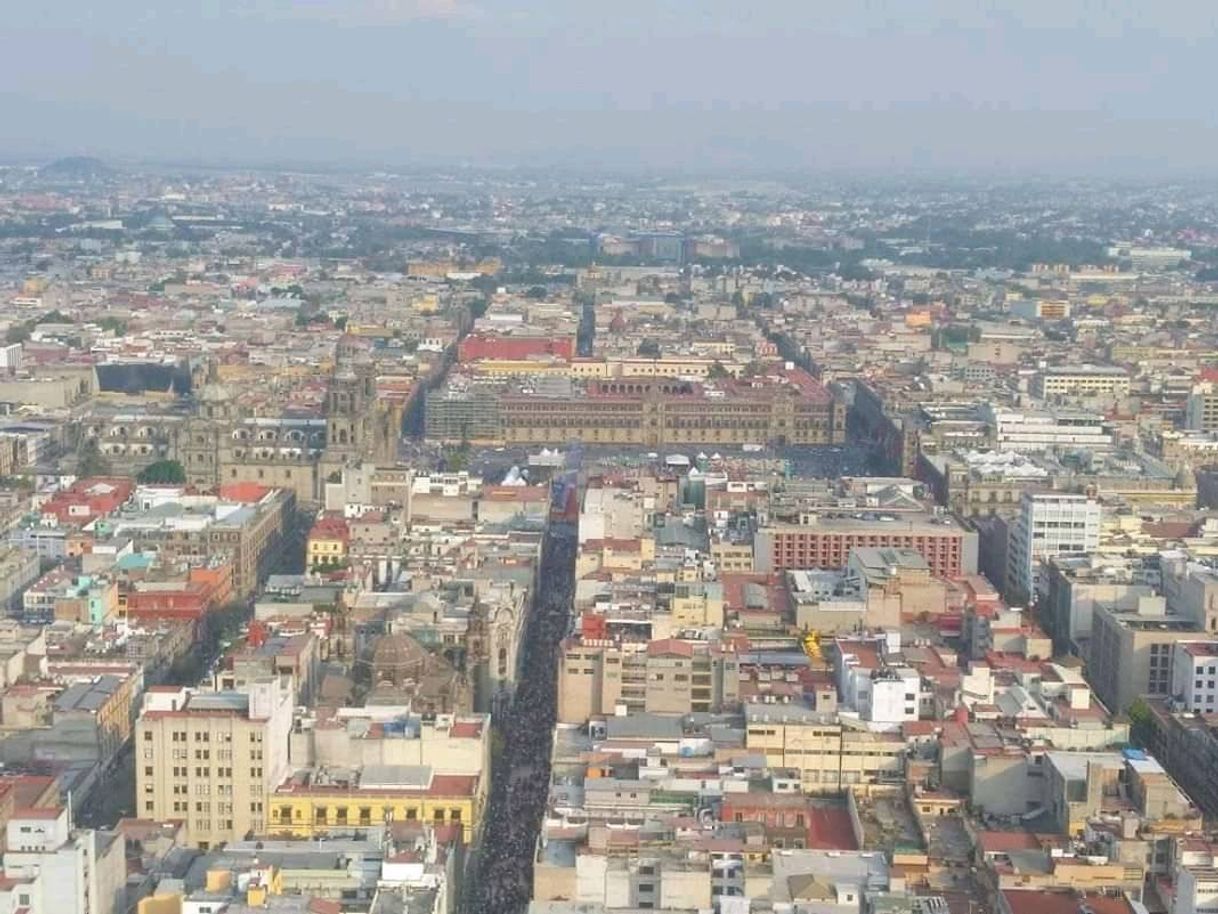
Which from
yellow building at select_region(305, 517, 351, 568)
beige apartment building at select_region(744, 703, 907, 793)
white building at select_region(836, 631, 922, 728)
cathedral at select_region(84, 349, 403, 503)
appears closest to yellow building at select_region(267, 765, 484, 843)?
beige apartment building at select_region(744, 703, 907, 793)

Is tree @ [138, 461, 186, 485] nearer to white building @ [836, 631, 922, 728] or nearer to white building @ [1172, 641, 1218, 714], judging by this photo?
white building @ [836, 631, 922, 728]

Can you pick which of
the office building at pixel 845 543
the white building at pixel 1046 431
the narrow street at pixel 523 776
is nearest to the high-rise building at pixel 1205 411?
the white building at pixel 1046 431

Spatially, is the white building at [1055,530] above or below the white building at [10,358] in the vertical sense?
above

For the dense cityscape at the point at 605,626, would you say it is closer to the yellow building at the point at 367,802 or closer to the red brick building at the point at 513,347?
the yellow building at the point at 367,802

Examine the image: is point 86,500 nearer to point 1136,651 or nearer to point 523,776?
point 523,776

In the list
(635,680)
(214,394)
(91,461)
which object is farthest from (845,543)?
(91,461)
